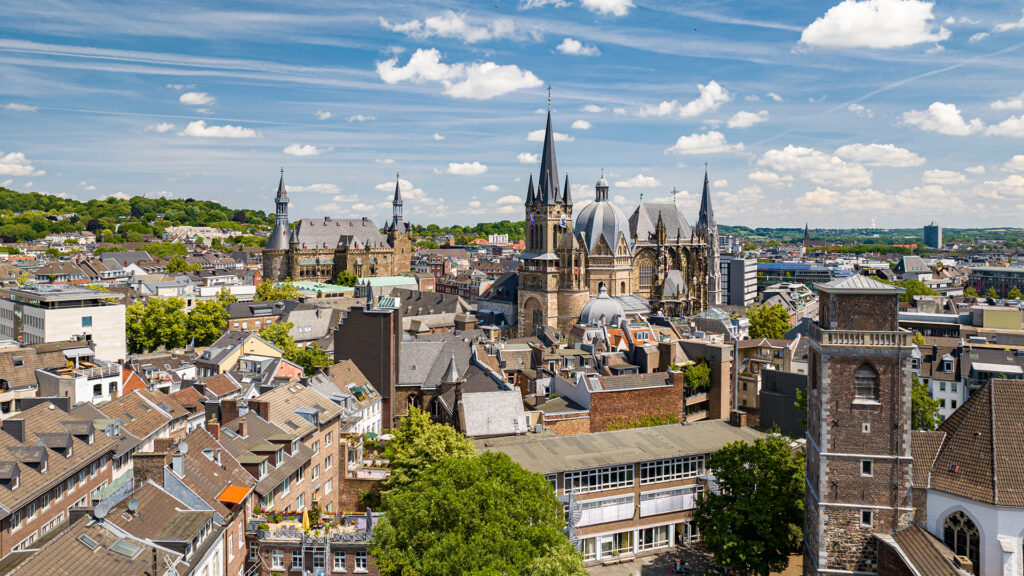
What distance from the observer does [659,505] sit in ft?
151

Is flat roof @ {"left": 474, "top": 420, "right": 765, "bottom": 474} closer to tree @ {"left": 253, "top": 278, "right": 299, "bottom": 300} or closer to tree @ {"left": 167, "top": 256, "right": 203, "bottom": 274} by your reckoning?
tree @ {"left": 253, "top": 278, "right": 299, "bottom": 300}

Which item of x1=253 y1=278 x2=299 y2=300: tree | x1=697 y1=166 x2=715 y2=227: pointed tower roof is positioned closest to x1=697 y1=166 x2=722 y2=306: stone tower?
x1=697 y1=166 x2=715 y2=227: pointed tower roof

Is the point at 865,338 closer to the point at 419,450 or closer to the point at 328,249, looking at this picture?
the point at 419,450

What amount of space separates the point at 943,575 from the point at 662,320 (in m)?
60.9

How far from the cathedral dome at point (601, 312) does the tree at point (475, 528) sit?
5642cm

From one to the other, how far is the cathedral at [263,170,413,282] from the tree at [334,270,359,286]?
3.02m

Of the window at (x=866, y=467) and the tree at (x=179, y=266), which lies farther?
the tree at (x=179, y=266)

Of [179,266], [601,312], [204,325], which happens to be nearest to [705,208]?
[601,312]

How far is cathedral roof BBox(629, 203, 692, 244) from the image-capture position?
11438 cm

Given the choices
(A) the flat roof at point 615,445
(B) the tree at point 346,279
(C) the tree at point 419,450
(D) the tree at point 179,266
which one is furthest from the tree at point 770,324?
(D) the tree at point 179,266

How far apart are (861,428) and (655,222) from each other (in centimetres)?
8682

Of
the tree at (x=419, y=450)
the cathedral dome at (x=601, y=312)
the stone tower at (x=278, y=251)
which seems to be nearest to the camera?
the tree at (x=419, y=450)

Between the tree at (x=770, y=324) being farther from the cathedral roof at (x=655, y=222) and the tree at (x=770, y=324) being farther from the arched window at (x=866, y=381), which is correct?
the arched window at (x=866, y=381)

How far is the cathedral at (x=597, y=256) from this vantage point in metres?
97.9
